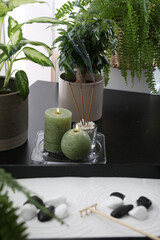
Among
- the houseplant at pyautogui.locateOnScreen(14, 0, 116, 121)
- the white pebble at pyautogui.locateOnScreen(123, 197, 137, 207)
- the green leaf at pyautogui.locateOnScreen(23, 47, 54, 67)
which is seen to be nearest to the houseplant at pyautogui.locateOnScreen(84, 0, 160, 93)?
the houseplant at pyautogui.locateOnScreen(14, 0, 116, 121)

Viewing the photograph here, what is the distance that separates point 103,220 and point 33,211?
0.47ft

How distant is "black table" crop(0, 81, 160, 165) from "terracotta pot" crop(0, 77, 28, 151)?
0.09 ft

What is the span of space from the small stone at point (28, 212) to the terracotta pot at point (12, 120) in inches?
12.4

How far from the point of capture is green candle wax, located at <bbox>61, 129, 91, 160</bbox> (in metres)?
0.88

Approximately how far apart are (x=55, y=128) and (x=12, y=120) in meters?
0.12

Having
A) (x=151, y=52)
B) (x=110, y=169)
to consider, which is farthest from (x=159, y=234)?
(x=151, y=52)

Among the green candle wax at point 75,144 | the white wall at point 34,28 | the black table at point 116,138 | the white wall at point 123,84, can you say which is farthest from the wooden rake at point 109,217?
the white wall at point 34,28

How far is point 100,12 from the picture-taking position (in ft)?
3.88

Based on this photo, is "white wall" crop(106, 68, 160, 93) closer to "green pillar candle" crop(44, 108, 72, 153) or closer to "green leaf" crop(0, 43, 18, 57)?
"green pillar candle" crop(44, 108, 72, 153)

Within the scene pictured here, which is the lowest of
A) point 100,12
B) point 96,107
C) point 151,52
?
point 96,107

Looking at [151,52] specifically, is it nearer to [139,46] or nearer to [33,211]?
[139,46]

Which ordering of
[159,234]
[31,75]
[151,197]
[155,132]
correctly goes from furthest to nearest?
1. [31,75]
2. [155,132]
3. [151,197]
4. [159,234]

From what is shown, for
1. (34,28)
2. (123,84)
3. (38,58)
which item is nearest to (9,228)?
(38,58)

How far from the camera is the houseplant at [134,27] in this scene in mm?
1157
